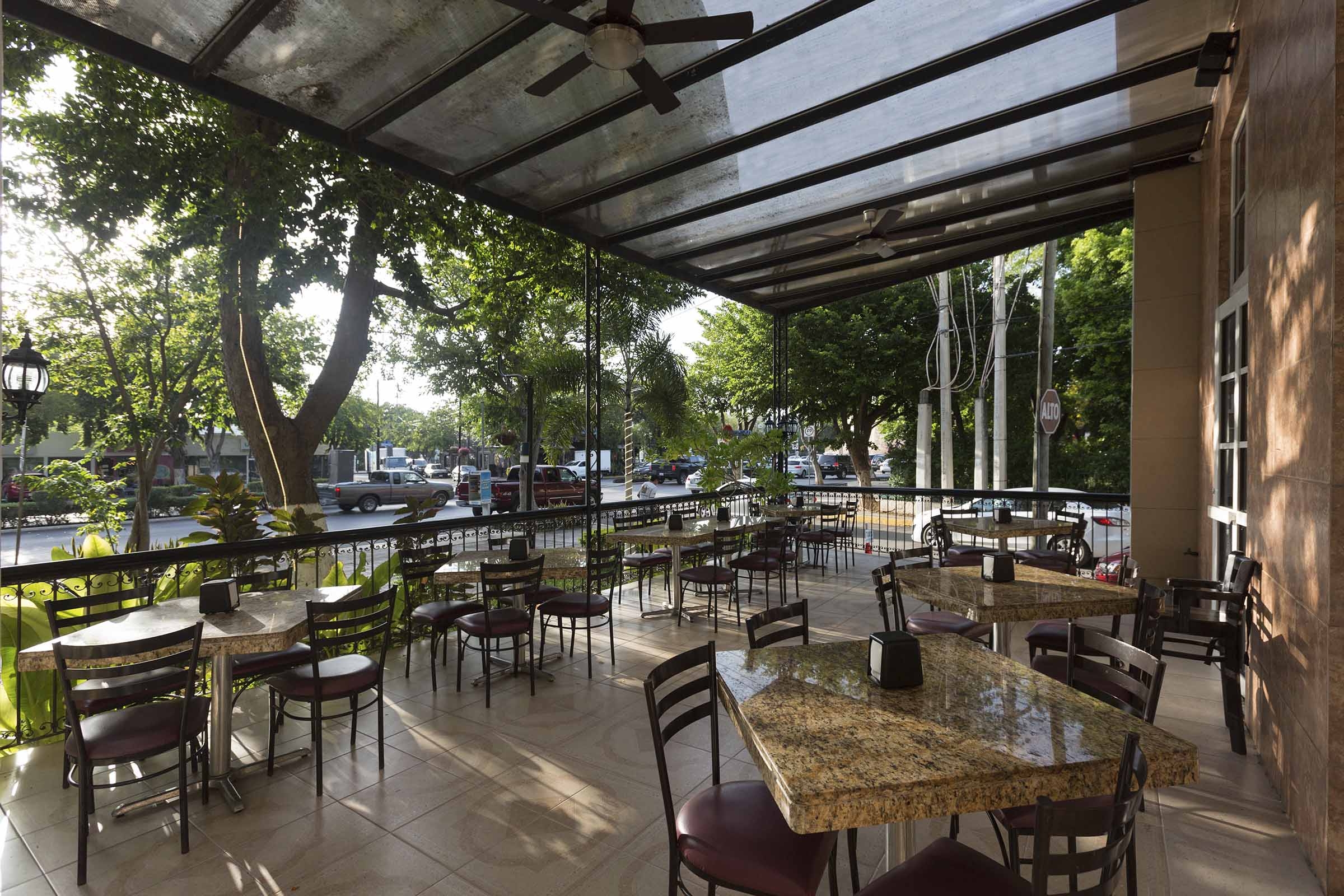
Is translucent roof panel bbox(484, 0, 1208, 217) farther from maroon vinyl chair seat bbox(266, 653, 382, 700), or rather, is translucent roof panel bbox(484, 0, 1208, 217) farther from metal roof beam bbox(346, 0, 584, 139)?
maroon vinyl chair seat bbox(266, 653, 382, 700)

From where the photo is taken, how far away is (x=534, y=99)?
4.58 meters

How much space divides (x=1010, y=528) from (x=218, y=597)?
607 cm

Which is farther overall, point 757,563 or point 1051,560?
point 757,563

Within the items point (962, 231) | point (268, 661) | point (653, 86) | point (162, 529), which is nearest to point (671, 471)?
point (162, 529)

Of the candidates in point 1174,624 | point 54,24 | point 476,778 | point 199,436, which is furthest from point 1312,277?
point 199,436

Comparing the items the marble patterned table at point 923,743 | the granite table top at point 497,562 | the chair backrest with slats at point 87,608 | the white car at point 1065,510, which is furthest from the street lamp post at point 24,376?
the white car at point 1065,510

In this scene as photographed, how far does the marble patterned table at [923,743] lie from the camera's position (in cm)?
170

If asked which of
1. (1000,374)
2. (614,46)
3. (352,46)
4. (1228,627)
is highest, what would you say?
(352,46)

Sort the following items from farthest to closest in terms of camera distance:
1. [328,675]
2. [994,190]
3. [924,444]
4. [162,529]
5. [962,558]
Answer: [162,529] < [924,444] < [994,190] < [962,558] < [328,675]

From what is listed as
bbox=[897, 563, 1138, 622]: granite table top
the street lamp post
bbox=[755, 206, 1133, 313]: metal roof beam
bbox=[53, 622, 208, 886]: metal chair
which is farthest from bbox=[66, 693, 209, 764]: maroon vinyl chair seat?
bbox=[755, 206, 1133, 313]: metal roof beam

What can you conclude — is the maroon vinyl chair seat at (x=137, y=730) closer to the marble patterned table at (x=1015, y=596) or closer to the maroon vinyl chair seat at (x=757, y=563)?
the marble patterned table at (x=1015, y=596)

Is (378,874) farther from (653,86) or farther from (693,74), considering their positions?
(693,74)

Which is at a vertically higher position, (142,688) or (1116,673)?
(1116,673)

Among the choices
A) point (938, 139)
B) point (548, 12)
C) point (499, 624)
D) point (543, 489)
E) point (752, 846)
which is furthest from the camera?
point (543, 489)
